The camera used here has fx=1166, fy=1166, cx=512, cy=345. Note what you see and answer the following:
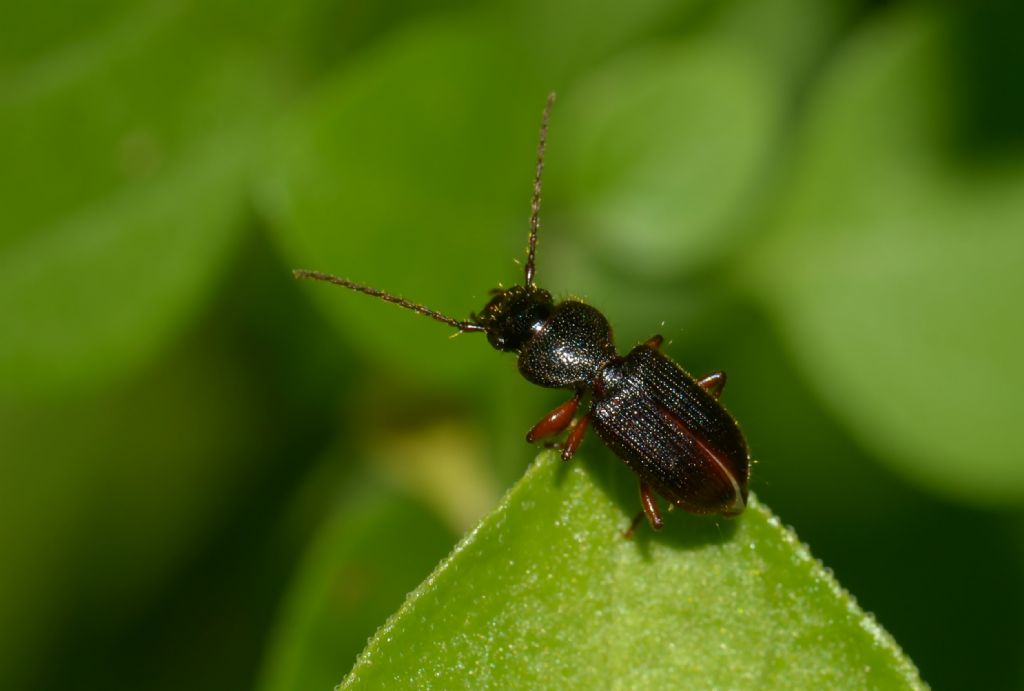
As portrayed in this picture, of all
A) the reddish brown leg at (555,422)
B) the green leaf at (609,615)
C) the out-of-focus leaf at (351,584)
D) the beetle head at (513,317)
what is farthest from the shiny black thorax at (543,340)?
the green leaf at (609,615)

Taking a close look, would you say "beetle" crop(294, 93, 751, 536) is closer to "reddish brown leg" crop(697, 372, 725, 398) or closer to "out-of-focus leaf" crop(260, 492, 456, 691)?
"reddish brown leg" crop(697, 372, 725, 398)

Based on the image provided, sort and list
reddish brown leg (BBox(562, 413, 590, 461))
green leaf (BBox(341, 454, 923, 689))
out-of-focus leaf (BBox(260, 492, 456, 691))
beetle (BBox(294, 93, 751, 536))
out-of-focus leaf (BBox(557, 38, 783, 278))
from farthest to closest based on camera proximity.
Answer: out-of-focus leaf (BBox(557, 38, 783, 278)), out-of-focus leaf (BBox(260, 492, 456, 691)), beetle (BBox(294, 93, 751, 536)), reddish brown leg (BBox(562, 413, 590, 461)), green leaf (BBox(341, 454, 923, 689))

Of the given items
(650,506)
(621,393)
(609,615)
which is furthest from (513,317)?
(609,615)

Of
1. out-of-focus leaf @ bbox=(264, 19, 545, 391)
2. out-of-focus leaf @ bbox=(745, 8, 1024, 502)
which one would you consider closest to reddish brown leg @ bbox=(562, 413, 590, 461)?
out-of-focus leaf @ bbox=(264, 19, 545, 391)

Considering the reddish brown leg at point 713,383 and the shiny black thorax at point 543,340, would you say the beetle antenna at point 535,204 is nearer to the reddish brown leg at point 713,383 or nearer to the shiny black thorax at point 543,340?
the shiny black thorax at point 543,340

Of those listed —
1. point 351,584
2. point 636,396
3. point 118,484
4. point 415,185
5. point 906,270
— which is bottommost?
point 118,484

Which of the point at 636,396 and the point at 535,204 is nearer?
the point at 636,396

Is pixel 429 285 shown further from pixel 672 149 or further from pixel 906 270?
pixel 906 270
